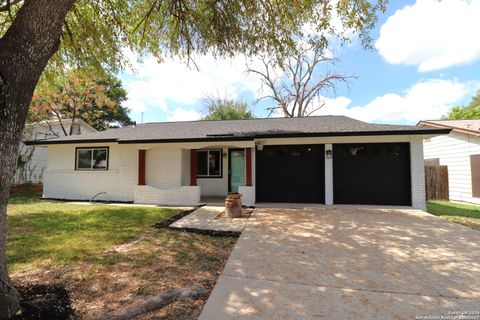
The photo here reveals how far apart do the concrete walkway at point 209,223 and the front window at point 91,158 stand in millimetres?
6177

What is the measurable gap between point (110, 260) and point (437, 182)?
15799 millimetres

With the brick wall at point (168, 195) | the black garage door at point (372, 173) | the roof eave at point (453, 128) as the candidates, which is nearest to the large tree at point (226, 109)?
the roof eave at point (453, 128)

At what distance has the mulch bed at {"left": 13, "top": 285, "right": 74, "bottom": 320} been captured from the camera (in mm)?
2570

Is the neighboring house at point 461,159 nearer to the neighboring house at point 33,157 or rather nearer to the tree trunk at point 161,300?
the tree trunk at point 161,300

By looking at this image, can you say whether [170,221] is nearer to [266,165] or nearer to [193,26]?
[266,165]

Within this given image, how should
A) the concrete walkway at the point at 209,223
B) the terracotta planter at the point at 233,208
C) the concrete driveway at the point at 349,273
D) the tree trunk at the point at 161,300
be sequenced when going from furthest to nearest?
the terracotta planter at the point at 233,208 < the concrete walkway at the point at 209,223 < the concrete driveway at the point at 349,273 < the tree trunk at the point at 161,300

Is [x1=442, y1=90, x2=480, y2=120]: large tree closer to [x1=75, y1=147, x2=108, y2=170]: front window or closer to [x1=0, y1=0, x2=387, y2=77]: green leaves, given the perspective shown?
[x1=0, y1=0, x2=387, y2=77]: green leaves

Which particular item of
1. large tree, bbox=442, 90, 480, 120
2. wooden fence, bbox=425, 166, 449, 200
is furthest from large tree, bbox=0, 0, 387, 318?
large tree, bbox=442, 90, 480, 120

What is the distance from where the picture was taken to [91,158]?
37.8ft

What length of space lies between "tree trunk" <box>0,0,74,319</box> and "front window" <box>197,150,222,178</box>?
9664 millimetres

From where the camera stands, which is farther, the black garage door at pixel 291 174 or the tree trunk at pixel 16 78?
the black garage door at pixel 291 174

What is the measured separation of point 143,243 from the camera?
4996 millimetres

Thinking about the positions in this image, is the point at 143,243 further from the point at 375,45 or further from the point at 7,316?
the point at 375,45

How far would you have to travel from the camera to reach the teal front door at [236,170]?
12.0 meters
